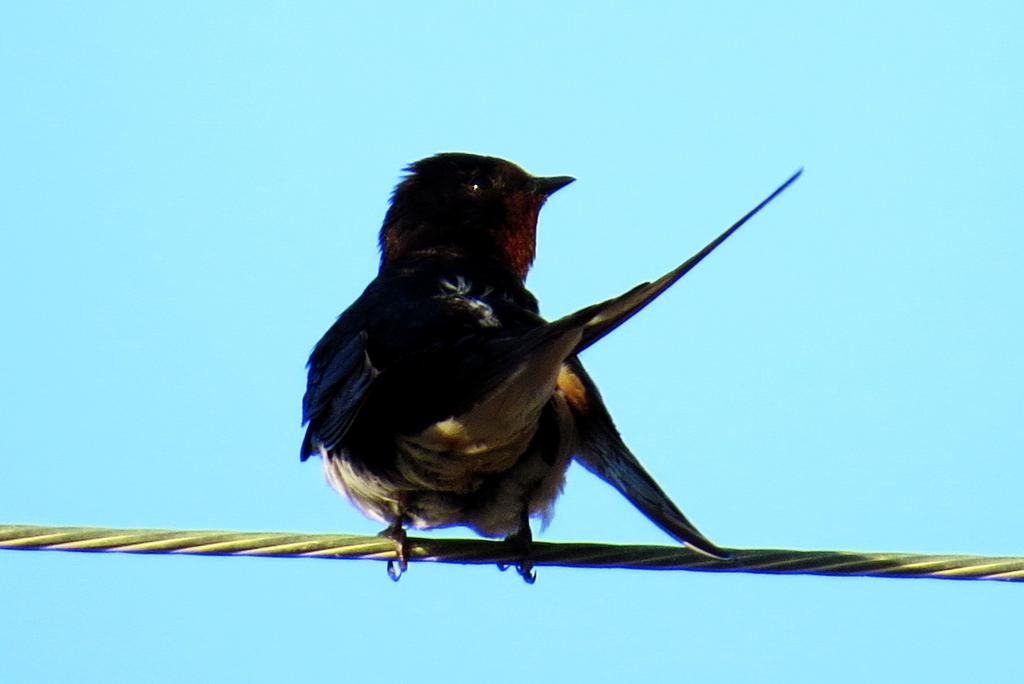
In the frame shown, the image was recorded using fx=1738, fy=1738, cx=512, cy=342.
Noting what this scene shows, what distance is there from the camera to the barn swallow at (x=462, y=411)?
5191 millimetres

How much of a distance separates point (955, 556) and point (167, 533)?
1.97 meters

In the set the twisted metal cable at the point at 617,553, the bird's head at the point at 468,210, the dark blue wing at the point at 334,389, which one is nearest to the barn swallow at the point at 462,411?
the dark blue wing at the point at 334,389

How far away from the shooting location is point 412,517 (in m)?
5.93

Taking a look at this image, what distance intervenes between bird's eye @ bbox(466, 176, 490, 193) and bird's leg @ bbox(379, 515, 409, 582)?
2094mm

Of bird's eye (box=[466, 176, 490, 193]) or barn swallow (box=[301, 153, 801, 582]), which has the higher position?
bird's eye (box=[466, 176, 490, 193])

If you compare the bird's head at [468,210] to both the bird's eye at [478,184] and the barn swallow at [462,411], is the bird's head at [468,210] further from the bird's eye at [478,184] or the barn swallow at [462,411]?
the barn swallow at [462,411]

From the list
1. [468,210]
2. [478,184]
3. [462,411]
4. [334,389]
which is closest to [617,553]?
[462,411]

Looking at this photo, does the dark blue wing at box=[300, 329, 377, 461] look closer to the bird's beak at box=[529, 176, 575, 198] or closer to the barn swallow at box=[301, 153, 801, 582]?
the barn swallow at box=[301, 153, 801, 582]

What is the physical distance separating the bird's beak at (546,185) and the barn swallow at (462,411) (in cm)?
100

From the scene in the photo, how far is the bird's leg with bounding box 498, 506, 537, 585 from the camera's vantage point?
18.2 ft

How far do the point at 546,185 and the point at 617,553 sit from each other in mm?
3408

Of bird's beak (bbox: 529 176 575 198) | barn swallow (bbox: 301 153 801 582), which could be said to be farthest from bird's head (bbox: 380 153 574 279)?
A: barn swallow (bbox: 301 153 801 582)

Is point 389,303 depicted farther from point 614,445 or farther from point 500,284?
point 614,445

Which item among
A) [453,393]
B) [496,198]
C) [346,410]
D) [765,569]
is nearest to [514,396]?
[453,393]
